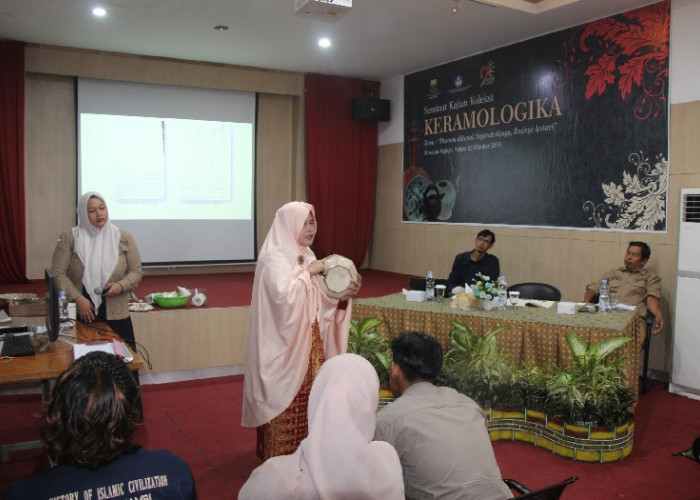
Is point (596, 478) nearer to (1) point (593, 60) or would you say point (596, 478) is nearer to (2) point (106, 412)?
(2) point (106, 412)

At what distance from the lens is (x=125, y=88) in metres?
7.38

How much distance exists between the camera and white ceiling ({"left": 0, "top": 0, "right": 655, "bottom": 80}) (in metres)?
5.50

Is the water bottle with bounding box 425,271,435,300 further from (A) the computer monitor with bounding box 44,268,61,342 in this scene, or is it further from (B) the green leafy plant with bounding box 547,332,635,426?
(A) the computer monitor with bounding box 44,268,61,342

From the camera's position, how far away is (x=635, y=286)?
4.88 m

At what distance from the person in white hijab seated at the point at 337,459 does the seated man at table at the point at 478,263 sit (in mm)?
3896

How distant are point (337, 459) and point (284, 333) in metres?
1.66

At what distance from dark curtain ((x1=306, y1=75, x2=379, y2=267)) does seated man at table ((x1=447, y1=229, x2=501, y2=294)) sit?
10.5 ft

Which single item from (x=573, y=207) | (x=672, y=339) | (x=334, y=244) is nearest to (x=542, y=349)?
(x=672, y=339)

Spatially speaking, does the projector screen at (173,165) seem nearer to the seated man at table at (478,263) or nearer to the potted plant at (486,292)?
the seated man at table at (478,263)

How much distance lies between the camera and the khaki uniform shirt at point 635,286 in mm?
4770

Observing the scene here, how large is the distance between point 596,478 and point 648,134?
3.17m

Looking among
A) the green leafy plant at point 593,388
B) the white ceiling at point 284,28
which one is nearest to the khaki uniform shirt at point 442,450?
the green leafy plant at point 593,388

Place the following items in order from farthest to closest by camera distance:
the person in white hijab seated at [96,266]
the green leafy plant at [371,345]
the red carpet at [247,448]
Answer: the green leafy plant at [371,345] < the person in white hijab seated at [96,266] < the red carpet at [247,448]

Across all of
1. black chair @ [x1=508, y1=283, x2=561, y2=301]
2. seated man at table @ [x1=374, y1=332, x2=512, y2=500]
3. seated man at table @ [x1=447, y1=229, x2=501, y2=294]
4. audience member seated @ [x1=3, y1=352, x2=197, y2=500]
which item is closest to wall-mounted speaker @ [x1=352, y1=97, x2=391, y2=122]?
seated man at table @ [x1=447, y1=229, x2=501, y2=294]
